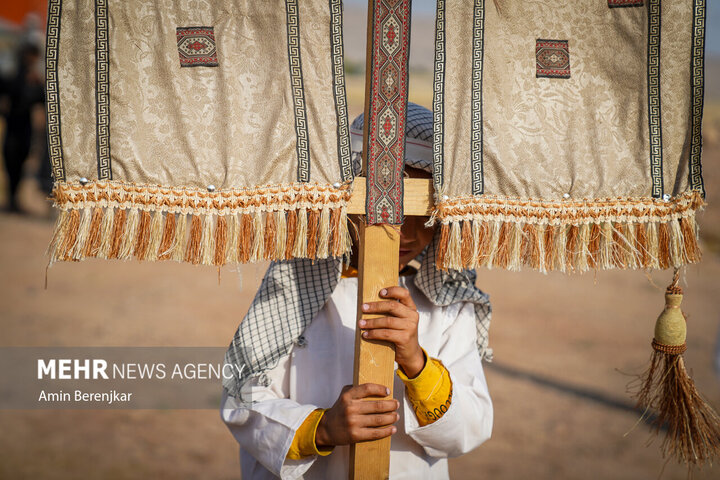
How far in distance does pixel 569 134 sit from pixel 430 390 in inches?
31.1

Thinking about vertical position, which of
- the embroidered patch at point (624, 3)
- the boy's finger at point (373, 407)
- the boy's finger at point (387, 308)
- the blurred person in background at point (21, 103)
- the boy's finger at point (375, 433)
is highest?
the blurred person in background at point (21, 103)

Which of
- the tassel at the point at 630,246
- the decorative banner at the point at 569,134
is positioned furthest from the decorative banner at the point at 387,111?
the tassel at the point at 630,246

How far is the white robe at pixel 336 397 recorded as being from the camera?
67.9 inches

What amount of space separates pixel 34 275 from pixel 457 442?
7.70m

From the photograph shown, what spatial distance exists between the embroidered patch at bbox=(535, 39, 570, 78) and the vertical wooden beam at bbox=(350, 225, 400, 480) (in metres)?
0.58

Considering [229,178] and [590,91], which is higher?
[590,91]

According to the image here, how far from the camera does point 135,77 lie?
143cm

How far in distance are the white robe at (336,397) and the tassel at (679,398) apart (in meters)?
0.52

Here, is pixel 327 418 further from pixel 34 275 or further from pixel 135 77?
pixel 34 275

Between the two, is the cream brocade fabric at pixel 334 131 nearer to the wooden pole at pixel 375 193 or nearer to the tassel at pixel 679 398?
the wooden pole at pixel 375 193

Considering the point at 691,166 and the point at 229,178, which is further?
the point at 691,166

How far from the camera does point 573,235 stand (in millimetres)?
1600

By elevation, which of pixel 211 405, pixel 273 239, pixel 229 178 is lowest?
pixel 211 405

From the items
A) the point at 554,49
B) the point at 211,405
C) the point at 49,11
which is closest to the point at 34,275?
the point at 211,405
